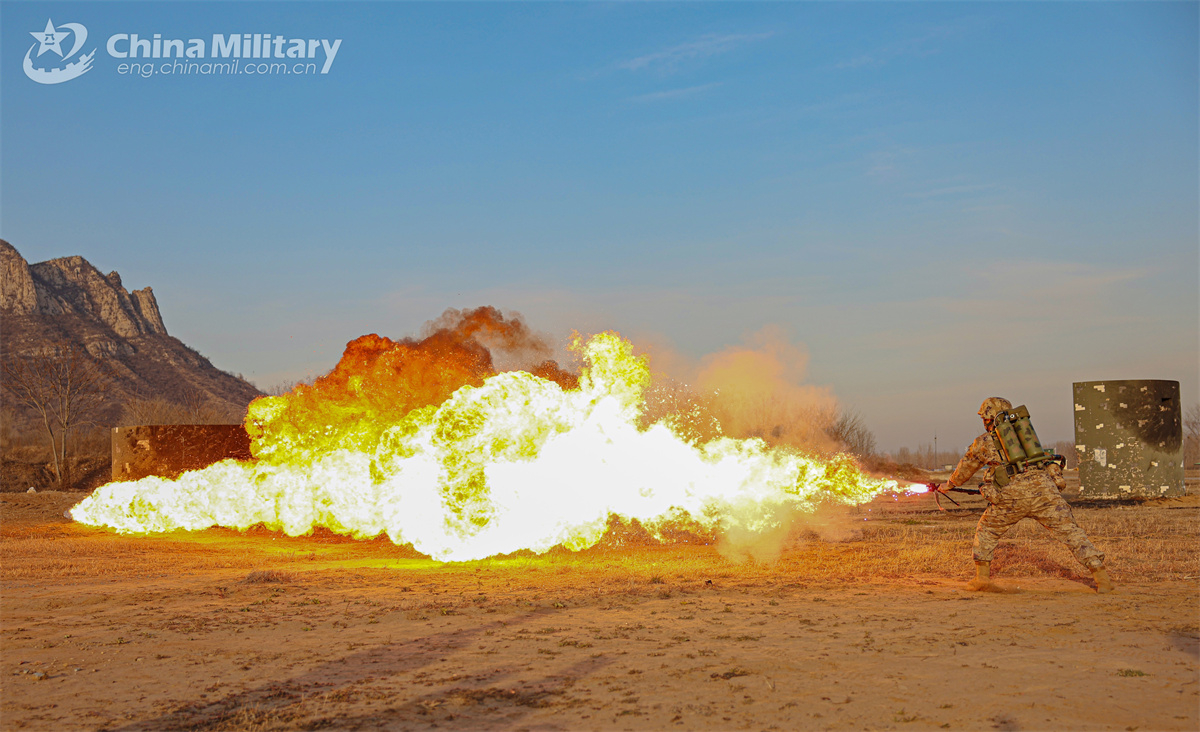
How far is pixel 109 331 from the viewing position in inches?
3349

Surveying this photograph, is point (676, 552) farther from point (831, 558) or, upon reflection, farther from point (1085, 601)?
point (1085, 601)

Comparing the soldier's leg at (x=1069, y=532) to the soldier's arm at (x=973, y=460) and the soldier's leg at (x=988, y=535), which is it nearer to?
the soldier's leg at (x=988, y=535)

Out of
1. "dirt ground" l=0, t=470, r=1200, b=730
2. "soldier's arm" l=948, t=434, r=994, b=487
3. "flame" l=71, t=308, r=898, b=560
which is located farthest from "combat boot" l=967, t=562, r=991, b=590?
"flame" l=71, t=308, r=898, b=560

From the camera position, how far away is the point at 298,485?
19.0 meters

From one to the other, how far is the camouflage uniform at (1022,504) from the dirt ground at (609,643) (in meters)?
0.59

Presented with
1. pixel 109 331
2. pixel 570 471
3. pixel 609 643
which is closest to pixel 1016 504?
pixel 609 643

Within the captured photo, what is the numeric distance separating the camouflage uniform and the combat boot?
3.0 inches

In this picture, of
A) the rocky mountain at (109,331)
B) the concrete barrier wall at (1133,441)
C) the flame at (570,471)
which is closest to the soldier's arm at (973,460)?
the flame at (570,471)

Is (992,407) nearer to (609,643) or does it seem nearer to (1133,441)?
(609,643)

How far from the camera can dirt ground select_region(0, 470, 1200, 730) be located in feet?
20.3

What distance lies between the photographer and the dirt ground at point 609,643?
6.18m

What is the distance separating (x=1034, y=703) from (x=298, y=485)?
16203 millimetres

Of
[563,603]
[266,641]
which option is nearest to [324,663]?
[266,641]

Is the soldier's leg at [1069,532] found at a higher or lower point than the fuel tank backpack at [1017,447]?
lower
